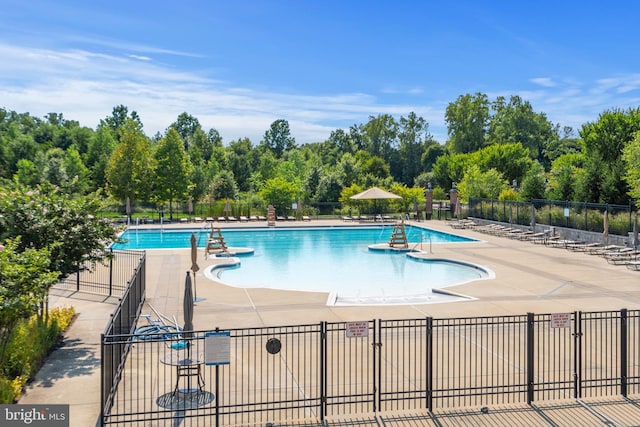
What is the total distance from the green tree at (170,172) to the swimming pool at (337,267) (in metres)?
9.33

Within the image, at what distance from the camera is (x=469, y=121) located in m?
96.8

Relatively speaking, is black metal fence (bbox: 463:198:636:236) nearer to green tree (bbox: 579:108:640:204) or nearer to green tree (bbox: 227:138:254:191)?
green tree (bbox: 579:108:640:204)

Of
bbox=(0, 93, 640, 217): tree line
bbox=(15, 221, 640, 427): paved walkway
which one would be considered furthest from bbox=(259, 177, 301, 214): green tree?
bbox=(15, 221, 640, 427): paved walkway

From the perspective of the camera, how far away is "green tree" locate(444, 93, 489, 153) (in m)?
97.2

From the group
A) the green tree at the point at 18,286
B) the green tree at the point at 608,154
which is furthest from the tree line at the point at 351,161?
the green tree at the point at 18,286

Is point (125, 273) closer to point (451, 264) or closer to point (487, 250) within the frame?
point (451, 264)

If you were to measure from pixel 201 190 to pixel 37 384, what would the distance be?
178 feet

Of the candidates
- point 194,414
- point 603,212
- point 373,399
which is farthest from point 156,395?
point 603,212

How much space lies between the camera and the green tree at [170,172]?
52.3 m

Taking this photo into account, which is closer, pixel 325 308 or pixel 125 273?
pixel 325 308

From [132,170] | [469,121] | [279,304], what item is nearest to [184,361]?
[279,304]

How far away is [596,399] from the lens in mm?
10031

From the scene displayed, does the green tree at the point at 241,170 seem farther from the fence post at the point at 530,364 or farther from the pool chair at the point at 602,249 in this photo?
the fence post at the point at 530,364

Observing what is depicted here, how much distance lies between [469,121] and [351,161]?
40633 mm
